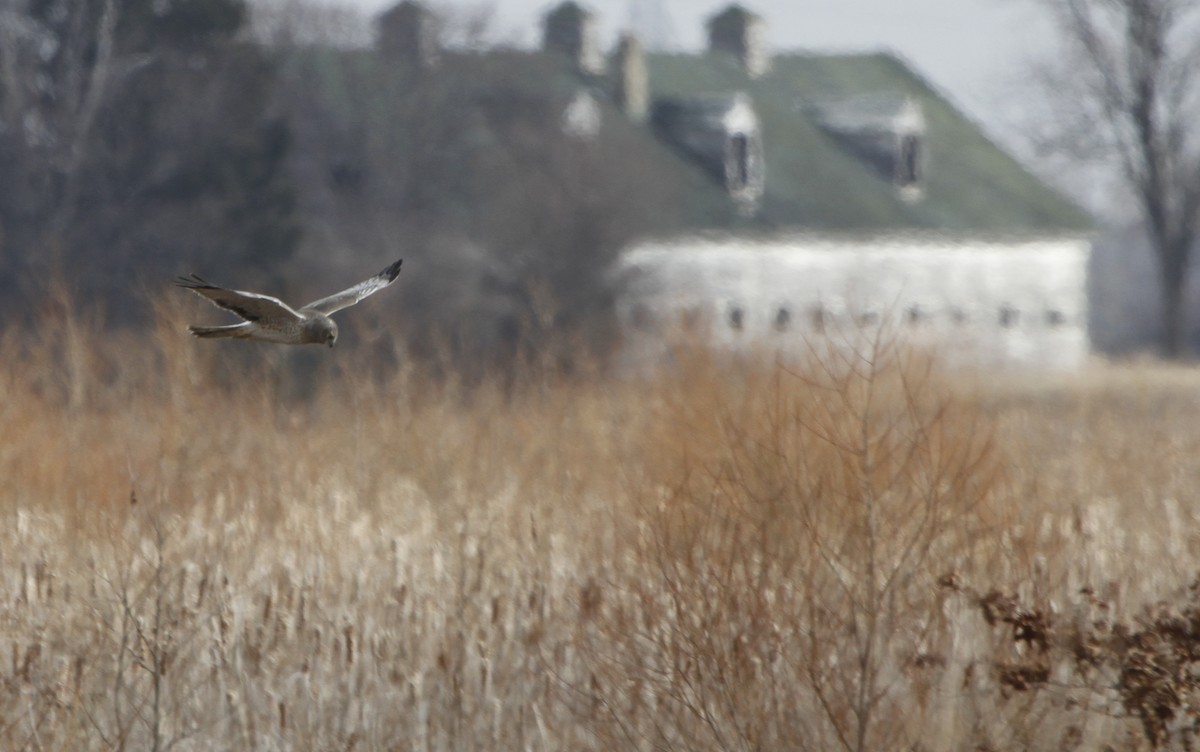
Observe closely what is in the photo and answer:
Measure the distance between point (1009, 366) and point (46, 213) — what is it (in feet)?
54.0

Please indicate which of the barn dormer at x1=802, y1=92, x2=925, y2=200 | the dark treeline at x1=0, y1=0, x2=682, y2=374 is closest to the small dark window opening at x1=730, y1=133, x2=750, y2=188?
the barn dormer at x1=802, y1=92, x2=925, y2=200

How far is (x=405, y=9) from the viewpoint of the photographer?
3125cm

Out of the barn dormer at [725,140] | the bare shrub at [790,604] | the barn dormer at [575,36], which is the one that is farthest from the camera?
the barn dormer at [575,36]

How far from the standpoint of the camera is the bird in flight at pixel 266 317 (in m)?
4.51

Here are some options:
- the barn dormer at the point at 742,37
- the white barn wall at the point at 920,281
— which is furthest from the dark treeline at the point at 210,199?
the barn dormer at the point at 742,37

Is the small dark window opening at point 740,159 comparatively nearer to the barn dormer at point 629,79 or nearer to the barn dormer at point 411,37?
the barn dormer at point 629,79

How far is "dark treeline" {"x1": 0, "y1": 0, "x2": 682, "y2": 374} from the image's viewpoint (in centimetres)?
2159

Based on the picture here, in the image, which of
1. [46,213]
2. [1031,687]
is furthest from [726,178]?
[1031,687]

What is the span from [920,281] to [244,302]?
2669cm

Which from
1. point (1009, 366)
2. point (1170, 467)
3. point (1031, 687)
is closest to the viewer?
point (1031, 687)

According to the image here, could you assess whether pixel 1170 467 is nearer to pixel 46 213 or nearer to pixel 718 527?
pixel 718 527

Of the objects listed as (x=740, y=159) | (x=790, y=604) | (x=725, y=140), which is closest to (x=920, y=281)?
(x=740, y=159)

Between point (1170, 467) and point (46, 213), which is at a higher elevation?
point (46, 213)

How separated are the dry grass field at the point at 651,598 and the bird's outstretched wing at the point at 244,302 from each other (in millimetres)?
1354
